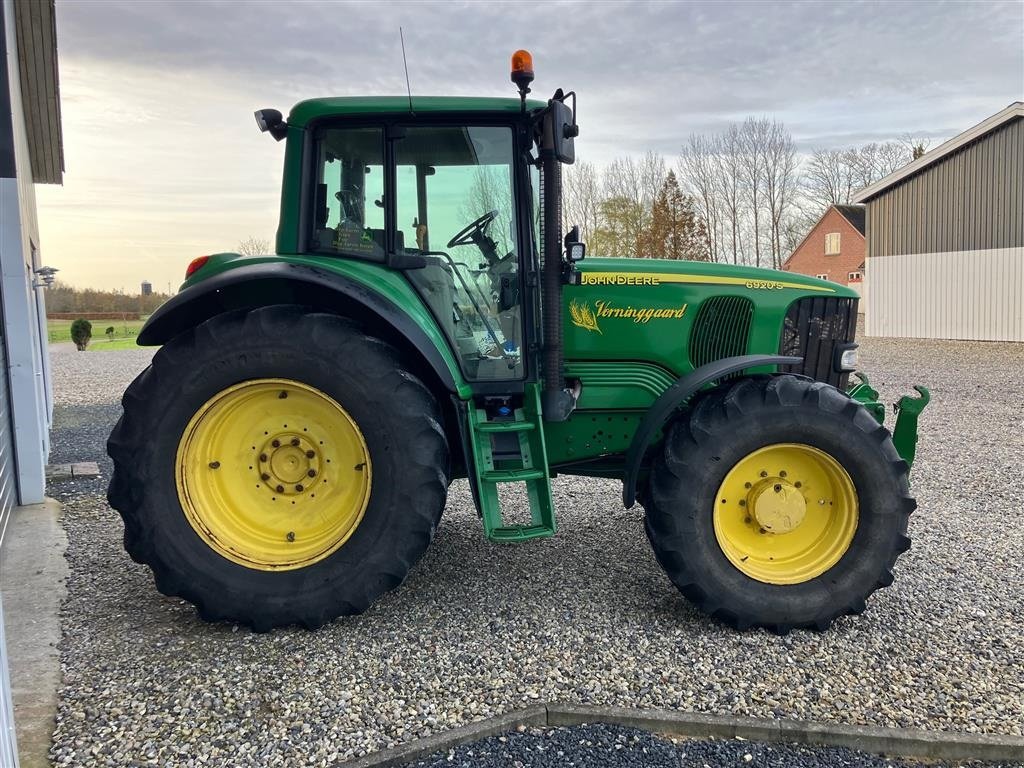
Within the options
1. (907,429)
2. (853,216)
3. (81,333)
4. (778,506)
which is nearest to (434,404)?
(778,506)

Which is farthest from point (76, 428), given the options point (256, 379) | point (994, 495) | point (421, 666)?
point (994, 495)

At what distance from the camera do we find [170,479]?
3.63m

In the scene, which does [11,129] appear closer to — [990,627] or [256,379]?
[256,379]

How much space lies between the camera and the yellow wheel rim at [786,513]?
3721 mm

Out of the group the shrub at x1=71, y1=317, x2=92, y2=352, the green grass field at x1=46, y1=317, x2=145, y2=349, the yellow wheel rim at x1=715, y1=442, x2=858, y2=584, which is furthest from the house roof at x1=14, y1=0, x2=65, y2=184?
the green grass field at x1=46, y1=317, x2=145, y2=349

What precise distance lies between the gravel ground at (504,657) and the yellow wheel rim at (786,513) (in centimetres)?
33

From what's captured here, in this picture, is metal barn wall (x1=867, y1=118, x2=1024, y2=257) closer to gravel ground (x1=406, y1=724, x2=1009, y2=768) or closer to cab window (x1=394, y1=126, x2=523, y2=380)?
cab window (x1=394, y1=126, x2=523, y2=380)

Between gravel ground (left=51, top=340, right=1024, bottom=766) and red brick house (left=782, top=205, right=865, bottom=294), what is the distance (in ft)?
124

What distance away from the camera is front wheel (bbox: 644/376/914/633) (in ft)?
11.9

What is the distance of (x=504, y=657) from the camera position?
340cm

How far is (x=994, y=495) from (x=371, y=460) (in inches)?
199

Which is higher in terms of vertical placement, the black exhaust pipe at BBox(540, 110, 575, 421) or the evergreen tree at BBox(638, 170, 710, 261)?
the evergreen tree at BBox(638, 170, 710, 261)

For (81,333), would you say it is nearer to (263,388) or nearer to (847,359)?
(263,388)

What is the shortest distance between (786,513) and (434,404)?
171 cm
